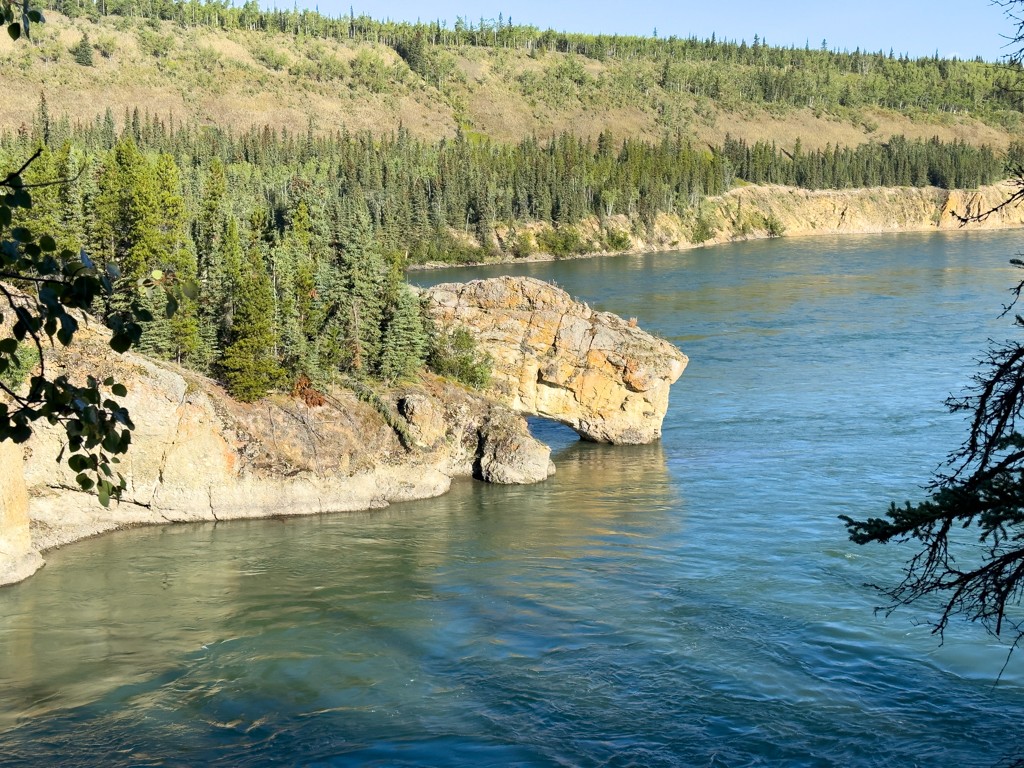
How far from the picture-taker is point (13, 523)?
24.5 meters

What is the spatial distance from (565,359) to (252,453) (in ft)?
45.1

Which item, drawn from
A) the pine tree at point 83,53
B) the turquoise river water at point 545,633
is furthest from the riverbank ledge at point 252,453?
the pine tree at point 83,53

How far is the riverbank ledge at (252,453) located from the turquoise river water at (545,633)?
0.79m

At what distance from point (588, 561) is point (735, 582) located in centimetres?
390

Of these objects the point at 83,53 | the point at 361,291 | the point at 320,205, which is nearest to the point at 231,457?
the point at 361,291

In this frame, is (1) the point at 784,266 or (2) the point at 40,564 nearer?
(2) the point at 40,564

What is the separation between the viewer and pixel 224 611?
896 inches

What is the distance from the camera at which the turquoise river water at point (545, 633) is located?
16.5 metres

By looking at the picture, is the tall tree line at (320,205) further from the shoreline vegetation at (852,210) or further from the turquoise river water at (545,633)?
the turquoise river water at (545,633)

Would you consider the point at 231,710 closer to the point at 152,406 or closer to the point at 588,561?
the point at 588,561

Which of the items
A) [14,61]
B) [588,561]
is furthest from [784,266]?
[14,61]

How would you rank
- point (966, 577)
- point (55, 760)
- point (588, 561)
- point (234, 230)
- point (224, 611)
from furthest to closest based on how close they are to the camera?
point (234, 230)
point (588, 561)
point (224, 611)
point (55, 760)
point (966, 577)

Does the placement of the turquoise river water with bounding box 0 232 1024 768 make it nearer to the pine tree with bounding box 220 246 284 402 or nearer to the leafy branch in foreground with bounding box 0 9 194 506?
the pine tree with bounding box 220 246 284 402

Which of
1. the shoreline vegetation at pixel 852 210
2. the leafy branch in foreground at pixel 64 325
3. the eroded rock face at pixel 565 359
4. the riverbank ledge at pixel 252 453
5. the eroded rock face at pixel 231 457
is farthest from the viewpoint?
the shoreline vegetation at pixel 852 210
